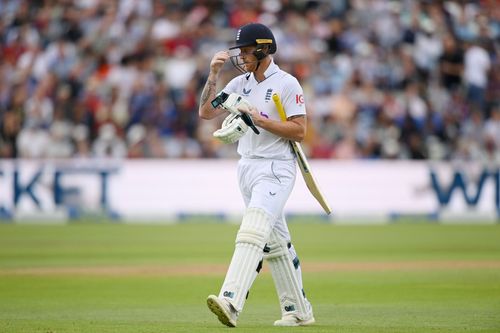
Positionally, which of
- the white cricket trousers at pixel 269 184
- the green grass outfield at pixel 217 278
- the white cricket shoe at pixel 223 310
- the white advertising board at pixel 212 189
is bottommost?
the white advertising board at pixel 212 189

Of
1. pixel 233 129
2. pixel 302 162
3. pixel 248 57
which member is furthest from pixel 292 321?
pixel 248 57

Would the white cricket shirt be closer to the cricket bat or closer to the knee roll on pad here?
the cricket bat

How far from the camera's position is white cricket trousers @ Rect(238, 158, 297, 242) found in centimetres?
684

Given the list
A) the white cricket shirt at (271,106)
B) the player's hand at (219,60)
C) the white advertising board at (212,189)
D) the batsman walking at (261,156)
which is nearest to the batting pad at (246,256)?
the batsman walking at (261,156)

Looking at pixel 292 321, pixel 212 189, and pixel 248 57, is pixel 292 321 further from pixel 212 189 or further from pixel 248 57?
pixel 212 189

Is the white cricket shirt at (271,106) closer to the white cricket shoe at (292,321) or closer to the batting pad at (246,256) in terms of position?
the batting pad at (246,256)

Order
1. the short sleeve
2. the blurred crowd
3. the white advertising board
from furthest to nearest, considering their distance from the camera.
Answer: the blurred crowd < the white advertising board < the short sleeve

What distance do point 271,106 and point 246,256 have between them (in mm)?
1061

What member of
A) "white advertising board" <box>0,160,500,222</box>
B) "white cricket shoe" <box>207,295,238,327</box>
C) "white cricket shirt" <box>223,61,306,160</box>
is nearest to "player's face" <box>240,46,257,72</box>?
"white cricket shirt" <box>223,61,306,160</box>

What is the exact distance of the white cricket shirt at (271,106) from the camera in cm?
698

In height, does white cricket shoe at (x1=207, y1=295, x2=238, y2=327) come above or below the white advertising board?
above

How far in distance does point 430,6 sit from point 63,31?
26.0 feet

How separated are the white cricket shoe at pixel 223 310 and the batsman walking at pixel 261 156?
0.01m

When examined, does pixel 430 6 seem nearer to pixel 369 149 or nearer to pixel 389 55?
pixel 389 55
